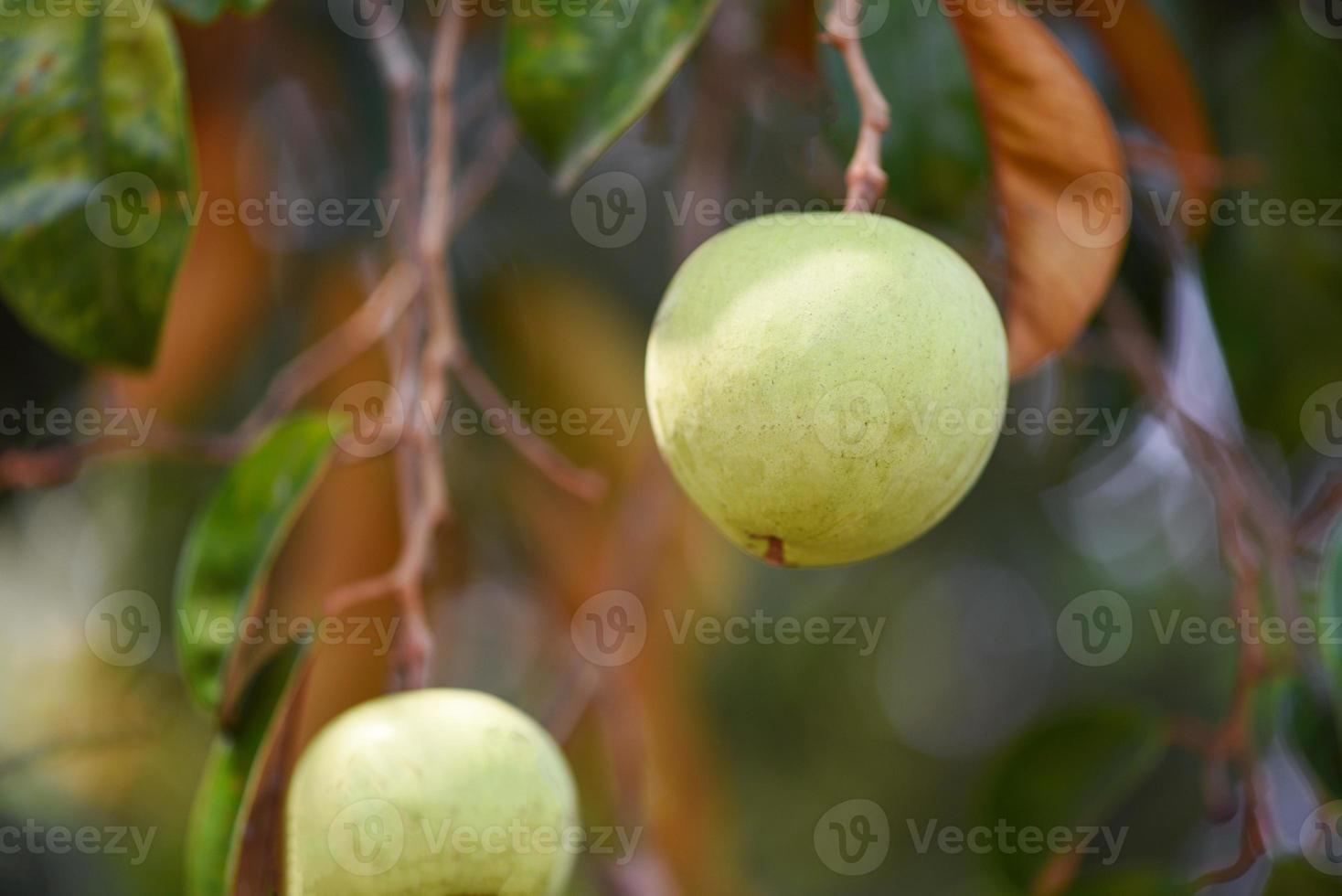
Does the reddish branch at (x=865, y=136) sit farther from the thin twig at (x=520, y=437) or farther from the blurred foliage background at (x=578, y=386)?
the thin twig at (x=520, y=437)

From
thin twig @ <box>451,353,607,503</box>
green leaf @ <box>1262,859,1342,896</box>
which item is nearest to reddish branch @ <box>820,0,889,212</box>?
thin twig @ <box>451,353,607,503</box>

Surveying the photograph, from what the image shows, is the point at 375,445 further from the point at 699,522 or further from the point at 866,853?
the point at 866,853

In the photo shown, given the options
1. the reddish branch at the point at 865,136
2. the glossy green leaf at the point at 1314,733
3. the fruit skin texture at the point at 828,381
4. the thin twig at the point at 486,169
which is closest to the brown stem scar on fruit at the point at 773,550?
the fruit skin texture at the point at 828,381

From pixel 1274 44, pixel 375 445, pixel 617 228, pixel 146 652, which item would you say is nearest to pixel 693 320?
pixel 375 445

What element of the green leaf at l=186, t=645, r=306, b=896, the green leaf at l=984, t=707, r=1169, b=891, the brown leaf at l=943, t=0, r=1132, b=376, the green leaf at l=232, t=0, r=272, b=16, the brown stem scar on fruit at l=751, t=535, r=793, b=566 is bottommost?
the green leaf at l=984, t=707, r=1169, b=891

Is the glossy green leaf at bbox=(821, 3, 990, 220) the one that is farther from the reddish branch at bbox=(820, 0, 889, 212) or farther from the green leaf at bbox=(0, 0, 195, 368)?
the green leaf at bbox=(0, 0, 195, 368)

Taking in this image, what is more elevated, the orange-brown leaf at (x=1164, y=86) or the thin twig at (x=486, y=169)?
the orange-brown leaf at (x=1164, y=86)

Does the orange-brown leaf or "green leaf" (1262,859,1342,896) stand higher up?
the orange-brown leaf
